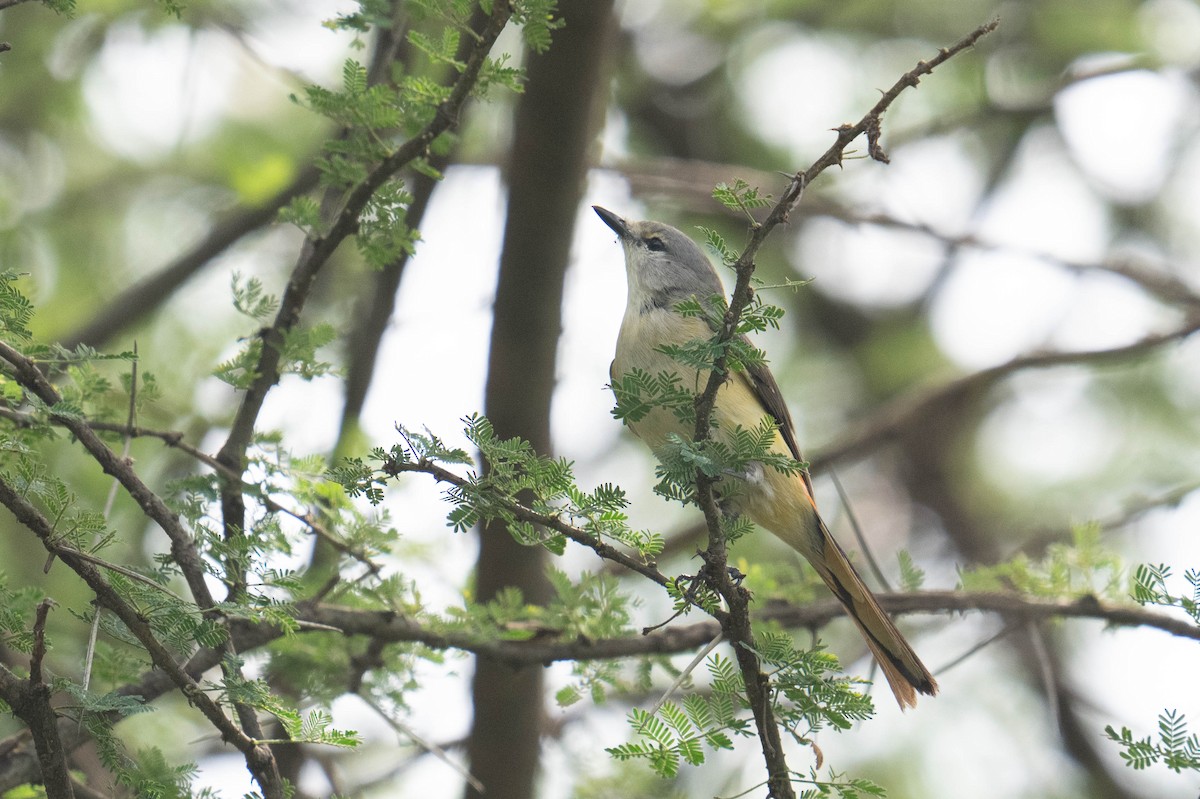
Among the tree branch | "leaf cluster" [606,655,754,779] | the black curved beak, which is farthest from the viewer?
the tree branch

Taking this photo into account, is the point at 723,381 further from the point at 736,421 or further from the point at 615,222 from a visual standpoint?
the point at 615,222

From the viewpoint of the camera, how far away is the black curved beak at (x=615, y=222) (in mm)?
5547

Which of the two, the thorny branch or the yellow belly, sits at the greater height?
the yellow belly

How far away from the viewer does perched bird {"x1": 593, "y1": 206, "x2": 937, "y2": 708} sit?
169 inches

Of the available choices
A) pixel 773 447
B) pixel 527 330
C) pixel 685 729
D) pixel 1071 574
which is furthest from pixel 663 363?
pixel 1071 574

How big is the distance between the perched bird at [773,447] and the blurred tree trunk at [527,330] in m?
0.44

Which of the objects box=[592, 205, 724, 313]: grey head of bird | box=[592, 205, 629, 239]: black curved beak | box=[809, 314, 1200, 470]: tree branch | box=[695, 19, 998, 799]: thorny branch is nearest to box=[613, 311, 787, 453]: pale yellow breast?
box=[592, 205, 724, 313]: grey head of bird

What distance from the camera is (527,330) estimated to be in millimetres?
4965

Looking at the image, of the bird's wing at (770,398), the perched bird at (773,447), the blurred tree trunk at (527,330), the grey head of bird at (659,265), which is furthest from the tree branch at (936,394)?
the blurred tree trunk at (527,330)

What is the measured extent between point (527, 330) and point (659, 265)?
718 mm

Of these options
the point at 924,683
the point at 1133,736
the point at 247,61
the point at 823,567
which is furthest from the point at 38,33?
the point at 1133,736

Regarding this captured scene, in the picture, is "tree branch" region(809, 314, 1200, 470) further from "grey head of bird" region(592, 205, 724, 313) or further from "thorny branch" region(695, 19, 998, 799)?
"thorny branch" region(695, 19, 998, 799)

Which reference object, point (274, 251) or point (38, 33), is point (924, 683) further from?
point (38, 33)

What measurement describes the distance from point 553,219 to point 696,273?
90 centimetres
